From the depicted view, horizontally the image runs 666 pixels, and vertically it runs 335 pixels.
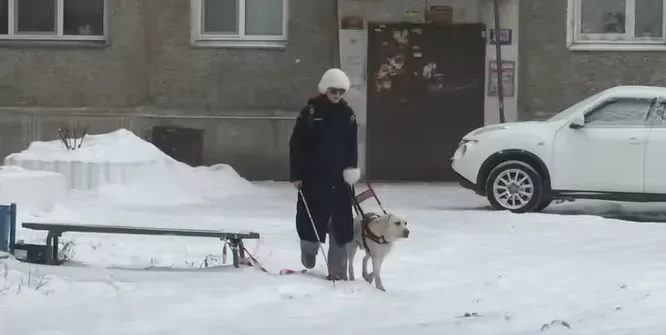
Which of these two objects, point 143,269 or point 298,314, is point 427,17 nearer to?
point 143,269

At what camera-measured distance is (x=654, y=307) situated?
711 cm

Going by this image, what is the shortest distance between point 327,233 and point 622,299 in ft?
6.97

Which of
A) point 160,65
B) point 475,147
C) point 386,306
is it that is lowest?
point 386,306

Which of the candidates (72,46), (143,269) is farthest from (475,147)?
(72,46)

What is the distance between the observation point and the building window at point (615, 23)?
16.8 m

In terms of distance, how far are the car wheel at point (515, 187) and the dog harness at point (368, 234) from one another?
4.93 metres

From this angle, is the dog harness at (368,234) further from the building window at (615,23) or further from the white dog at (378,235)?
the building window at (615,23)

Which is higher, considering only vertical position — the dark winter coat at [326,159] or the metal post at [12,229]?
the dark winter coat at [326,159]

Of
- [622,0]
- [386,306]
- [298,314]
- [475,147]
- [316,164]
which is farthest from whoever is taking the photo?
[622,0]

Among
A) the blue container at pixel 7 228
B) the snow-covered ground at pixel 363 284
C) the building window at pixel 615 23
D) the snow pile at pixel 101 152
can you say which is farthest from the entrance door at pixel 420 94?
the blue container at pixel 7 228

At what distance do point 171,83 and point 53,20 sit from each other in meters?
2.21

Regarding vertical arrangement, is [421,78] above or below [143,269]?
above

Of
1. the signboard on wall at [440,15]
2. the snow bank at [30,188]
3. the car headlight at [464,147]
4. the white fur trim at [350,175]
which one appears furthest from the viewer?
the signboard on wall at [440,15]

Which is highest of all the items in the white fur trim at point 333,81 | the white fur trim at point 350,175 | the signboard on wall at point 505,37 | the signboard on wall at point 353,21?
the signboard on wall at point 353,21
